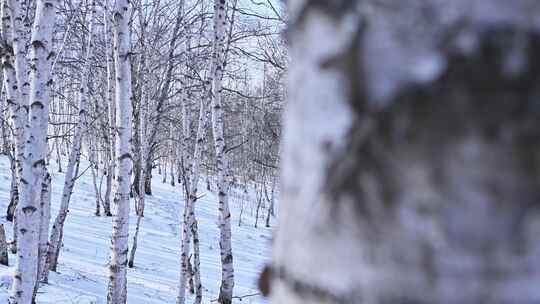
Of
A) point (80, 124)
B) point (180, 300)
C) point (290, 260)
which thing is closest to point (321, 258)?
point (290, 260)

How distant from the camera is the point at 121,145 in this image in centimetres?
481

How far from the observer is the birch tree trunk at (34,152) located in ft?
12.1

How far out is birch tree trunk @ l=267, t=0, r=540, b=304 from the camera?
0.70 ft

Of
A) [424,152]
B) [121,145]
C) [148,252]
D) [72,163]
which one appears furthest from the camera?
[148,252]

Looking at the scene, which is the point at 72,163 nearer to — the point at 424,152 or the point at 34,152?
the point at 34,152

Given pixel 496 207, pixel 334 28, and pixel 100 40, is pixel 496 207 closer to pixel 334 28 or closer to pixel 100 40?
pixel 334 28

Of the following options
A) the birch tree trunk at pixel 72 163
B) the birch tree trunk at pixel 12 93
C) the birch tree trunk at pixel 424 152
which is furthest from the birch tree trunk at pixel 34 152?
the birch tree trunk at pixel 424 152

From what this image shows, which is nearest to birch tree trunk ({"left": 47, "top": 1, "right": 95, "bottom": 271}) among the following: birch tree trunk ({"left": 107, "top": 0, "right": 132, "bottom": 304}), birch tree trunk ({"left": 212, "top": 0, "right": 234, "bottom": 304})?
birch tree trunk ({"left": 212, "top": 0, "right": 234, "bottom": 304})

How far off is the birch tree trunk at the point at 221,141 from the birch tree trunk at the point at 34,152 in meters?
3.13

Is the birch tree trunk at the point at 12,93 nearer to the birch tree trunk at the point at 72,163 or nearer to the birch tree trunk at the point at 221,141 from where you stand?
the birch tree trunk at the point at 72,163

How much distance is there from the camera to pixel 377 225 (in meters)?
0.24

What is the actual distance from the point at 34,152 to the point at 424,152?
391cm

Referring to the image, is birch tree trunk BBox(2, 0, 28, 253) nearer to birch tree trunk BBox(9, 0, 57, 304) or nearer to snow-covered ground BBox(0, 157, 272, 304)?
birch tree trunk BBox(9, 0, 57, 304)

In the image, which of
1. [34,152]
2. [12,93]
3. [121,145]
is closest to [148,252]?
[12,93]
